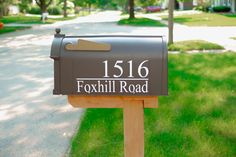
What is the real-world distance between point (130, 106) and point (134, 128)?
0.15 metres

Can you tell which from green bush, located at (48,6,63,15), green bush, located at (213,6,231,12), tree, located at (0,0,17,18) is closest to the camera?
tree, located at (0,0,17,18)

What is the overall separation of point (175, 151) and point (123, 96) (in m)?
1.68

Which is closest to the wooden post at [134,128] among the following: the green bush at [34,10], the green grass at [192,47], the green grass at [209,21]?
the green grass at [192,47]

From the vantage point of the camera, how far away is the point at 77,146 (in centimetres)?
386

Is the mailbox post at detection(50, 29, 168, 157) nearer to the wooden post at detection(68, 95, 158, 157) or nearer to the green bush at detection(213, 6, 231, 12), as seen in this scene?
the wooden post at detection(68, 95, 158, 157)

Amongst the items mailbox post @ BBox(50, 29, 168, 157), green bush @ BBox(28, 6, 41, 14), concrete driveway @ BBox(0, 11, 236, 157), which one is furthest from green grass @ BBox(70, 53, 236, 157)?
green bush @ BBox(28, 6, 41, 14)

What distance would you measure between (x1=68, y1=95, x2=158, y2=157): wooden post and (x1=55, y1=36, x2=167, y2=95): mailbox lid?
82mm

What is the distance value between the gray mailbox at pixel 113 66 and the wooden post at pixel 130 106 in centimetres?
8

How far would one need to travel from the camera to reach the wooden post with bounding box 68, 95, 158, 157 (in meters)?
2.22

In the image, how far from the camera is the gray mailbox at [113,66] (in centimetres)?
211

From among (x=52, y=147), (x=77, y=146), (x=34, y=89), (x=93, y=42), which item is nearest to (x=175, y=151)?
(x=77, y=146)

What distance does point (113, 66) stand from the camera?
6.95 feet

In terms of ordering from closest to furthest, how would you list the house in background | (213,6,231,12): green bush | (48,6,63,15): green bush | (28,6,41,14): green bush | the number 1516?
the number 1516 < the house in background < (213,6,231,12): green bush < (48,6,63,15): green bush < (28,6,41,14): green bush

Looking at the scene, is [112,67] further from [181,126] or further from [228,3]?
[228,3]
